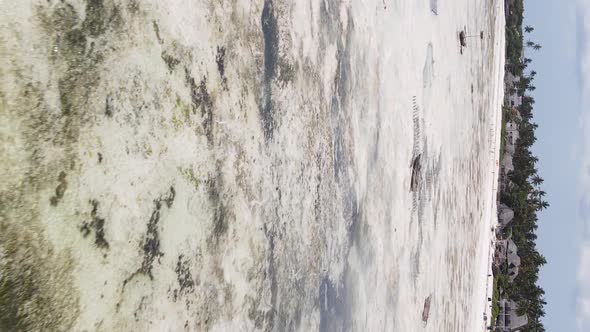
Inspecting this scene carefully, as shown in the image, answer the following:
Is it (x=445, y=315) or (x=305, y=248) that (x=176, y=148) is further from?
(x=445, y=315)

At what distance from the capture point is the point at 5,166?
0.82m

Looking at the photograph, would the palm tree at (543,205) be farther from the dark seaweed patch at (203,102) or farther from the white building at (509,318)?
the dark seaweed patch at (203,102)

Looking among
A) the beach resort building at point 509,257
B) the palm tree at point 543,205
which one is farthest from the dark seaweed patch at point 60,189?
the palm tree at point 543,205

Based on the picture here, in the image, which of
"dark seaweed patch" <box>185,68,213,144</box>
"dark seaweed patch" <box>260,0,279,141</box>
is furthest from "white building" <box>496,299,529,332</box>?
"dark seaweed patch" <box>185,68,213,144</box>

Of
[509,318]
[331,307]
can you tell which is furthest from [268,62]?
[509,318]

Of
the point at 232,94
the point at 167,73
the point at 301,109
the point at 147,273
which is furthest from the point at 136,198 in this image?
the point at 301,109

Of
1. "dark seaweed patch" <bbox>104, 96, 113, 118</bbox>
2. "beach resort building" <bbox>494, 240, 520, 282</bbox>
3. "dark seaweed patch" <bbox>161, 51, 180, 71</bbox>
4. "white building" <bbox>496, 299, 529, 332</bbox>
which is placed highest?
"dark seaweed patch" <bbox>161, 51, 180, 71</bbox>

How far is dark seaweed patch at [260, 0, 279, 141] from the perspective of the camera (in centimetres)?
162

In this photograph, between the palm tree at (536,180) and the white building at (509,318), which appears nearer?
the white building at (509,318)

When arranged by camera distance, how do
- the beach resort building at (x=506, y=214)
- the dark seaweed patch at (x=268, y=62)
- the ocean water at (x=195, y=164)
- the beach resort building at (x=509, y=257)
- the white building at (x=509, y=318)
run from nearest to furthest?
the ocean water at (x=195, y=164)
the dark seaweed patch at (x=268, y=62)
the beach resort building at (x=509, y=257)
the beach resort building at (x=506, y=214)
the white building at (x=509, y=318)

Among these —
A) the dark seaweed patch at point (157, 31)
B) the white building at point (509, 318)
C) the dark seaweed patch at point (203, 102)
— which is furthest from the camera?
the white building at point (509, 318)

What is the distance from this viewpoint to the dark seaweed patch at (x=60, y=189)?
0.90m

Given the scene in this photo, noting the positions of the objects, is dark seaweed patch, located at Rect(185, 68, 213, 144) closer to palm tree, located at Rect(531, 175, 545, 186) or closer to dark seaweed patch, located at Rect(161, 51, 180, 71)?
dark seaweed patch, located at Rect(161, 51, 180, 71)

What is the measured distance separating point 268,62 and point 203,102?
40 cm
